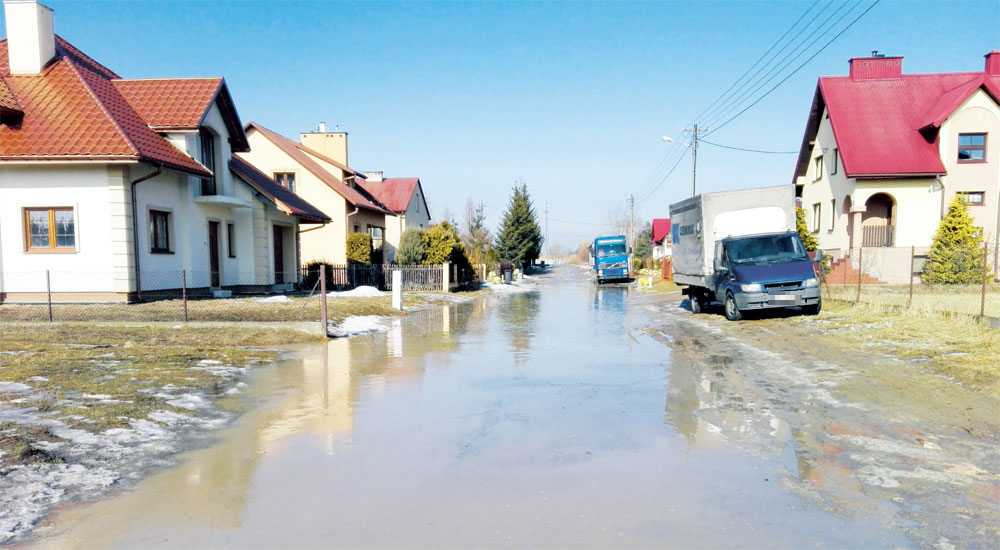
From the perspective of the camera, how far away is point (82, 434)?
19.2 feet

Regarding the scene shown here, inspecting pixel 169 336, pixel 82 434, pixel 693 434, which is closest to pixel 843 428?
pixel 693 434

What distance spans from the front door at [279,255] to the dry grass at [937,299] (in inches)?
806

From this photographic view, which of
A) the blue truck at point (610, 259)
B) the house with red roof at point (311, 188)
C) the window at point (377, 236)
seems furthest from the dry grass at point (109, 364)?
the blue truck at point (610, 259)

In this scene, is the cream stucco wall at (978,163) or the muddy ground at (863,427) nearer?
the muddy ground at (863,427)

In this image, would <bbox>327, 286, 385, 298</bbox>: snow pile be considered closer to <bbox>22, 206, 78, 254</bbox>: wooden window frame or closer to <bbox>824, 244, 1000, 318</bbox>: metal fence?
<bbox>22, 206, 78, 254</bbox>: wooden window frame

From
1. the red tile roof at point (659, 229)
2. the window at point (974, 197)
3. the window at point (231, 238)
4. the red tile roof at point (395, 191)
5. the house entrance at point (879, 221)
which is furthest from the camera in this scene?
the red tile roof at point (659, 229)

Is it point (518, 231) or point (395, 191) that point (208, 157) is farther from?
A: point (518, 231)

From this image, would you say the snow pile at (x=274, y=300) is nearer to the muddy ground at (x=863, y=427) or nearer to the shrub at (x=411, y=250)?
the shrub at (x=411, y=250)

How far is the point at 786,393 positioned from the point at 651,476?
12.4 feet

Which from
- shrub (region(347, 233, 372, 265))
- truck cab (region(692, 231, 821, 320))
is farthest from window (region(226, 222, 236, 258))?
truck cab (region(692, 231, 821, 320))

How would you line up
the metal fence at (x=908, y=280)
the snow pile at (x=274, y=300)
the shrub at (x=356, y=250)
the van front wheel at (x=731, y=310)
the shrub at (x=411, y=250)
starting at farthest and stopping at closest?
the shrub at (x=356, y=250)
the shrub at (x=411, y=250)
the snow pile at (x=274, y=300)
the metal fence at (x=908, y=280)
the van front wheel at (x=731, y=310)

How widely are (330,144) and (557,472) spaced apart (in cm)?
3608

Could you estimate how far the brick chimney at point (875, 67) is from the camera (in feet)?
104

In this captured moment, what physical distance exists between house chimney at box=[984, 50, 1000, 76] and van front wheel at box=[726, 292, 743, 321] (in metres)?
25.2
